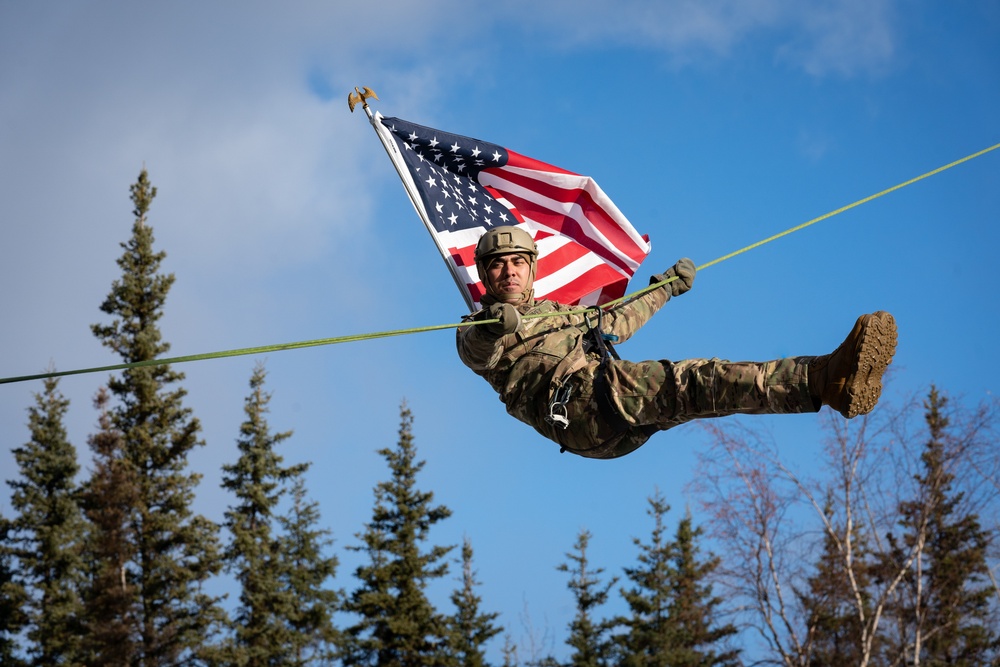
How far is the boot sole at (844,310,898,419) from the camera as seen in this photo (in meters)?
5.50

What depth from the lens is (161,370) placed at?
26953 mm

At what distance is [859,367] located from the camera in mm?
5492

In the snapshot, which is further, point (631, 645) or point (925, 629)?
point (631, 645)

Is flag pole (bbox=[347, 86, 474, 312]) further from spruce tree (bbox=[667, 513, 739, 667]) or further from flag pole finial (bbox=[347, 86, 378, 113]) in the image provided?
spruce tree (bbox=[667, 513, 739, 667])

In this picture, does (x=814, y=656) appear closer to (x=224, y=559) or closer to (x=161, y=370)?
(x=224, y=559)

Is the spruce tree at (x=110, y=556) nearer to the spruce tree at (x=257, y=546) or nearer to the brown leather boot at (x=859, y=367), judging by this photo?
the spruce tree at (x=257, y=546)

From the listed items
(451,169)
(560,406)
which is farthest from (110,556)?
(560,406)

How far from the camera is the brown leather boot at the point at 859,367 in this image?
Answer: 5.51 m

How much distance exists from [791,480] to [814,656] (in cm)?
546

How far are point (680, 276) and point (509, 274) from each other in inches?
52.0

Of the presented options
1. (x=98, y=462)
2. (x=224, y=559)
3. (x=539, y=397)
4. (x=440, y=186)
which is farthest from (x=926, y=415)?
(x=539, y=397)

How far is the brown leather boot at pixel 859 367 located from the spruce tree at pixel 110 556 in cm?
2143

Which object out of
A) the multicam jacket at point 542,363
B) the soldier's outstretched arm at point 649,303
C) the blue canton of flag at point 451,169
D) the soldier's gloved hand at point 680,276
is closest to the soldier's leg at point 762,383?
the multicam jacket at point 542,363

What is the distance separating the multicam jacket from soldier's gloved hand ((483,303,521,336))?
4 centimetres
